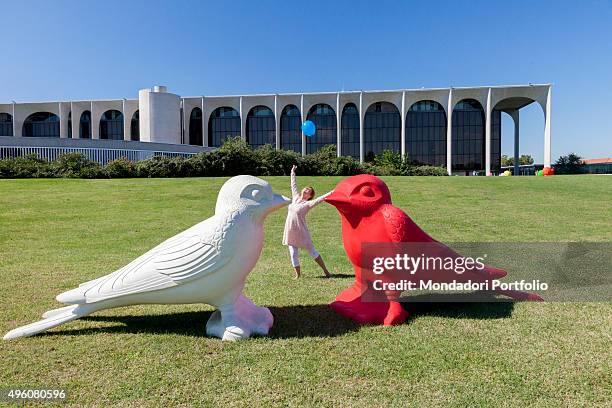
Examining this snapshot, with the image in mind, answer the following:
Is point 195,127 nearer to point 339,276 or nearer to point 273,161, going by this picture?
point 273,161

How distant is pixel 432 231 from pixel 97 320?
805 cm

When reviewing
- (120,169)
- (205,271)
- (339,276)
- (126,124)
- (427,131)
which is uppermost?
(126,124)

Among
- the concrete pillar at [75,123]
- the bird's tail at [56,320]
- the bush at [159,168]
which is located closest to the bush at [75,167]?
the bush at [159,168]

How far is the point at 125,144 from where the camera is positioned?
29.1 meters

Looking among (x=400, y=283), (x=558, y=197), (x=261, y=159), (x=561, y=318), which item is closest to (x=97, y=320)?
(x=400, y=283)

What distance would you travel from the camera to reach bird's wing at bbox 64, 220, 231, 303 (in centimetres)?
354

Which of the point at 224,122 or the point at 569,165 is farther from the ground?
the point at 224,122

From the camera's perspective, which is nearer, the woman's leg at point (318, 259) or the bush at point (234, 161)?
the woman's leg at point (318, 259)

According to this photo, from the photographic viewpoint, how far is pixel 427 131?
48344 mm

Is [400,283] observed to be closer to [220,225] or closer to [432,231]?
[220,225]

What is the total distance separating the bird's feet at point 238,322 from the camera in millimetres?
3711

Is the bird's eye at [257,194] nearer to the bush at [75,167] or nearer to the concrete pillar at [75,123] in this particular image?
the bush at [75,167]

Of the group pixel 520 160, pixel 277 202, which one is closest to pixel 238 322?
pixel 277 202

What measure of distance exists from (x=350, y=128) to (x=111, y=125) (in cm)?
3009
